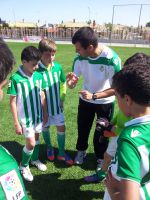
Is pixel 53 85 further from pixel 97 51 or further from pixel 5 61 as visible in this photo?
pixel 5 61

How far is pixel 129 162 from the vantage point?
62.7 inches

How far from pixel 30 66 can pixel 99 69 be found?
3.10 feet

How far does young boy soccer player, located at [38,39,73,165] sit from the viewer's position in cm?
412

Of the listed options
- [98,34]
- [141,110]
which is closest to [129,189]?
[141,110]

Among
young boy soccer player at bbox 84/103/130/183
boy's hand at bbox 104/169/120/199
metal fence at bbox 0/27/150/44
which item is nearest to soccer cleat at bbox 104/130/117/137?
young boy soccer player at bbox 84/103/130/183

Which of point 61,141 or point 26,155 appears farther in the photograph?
point 61,141

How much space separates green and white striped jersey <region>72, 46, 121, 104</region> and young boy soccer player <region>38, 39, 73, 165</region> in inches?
11.9

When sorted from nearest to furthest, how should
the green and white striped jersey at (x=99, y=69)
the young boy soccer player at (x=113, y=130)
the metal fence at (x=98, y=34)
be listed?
the young boy soccer player at (x=113, y=130)
the green and white striped jersey at (x=99, y=69)
the metal fence at (x=98, y=34)

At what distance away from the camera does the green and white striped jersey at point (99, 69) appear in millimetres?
3992

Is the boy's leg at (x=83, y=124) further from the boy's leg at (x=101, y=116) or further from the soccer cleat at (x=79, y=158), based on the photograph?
the boy's leg at (x=101, y=116)

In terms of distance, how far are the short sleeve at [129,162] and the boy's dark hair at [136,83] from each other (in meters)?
0.30

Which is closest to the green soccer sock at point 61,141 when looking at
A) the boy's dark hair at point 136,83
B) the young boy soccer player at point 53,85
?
the young boy soccer player at point 53,85

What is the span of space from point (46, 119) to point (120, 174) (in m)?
2.94

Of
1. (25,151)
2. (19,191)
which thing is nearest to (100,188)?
(25,151)
